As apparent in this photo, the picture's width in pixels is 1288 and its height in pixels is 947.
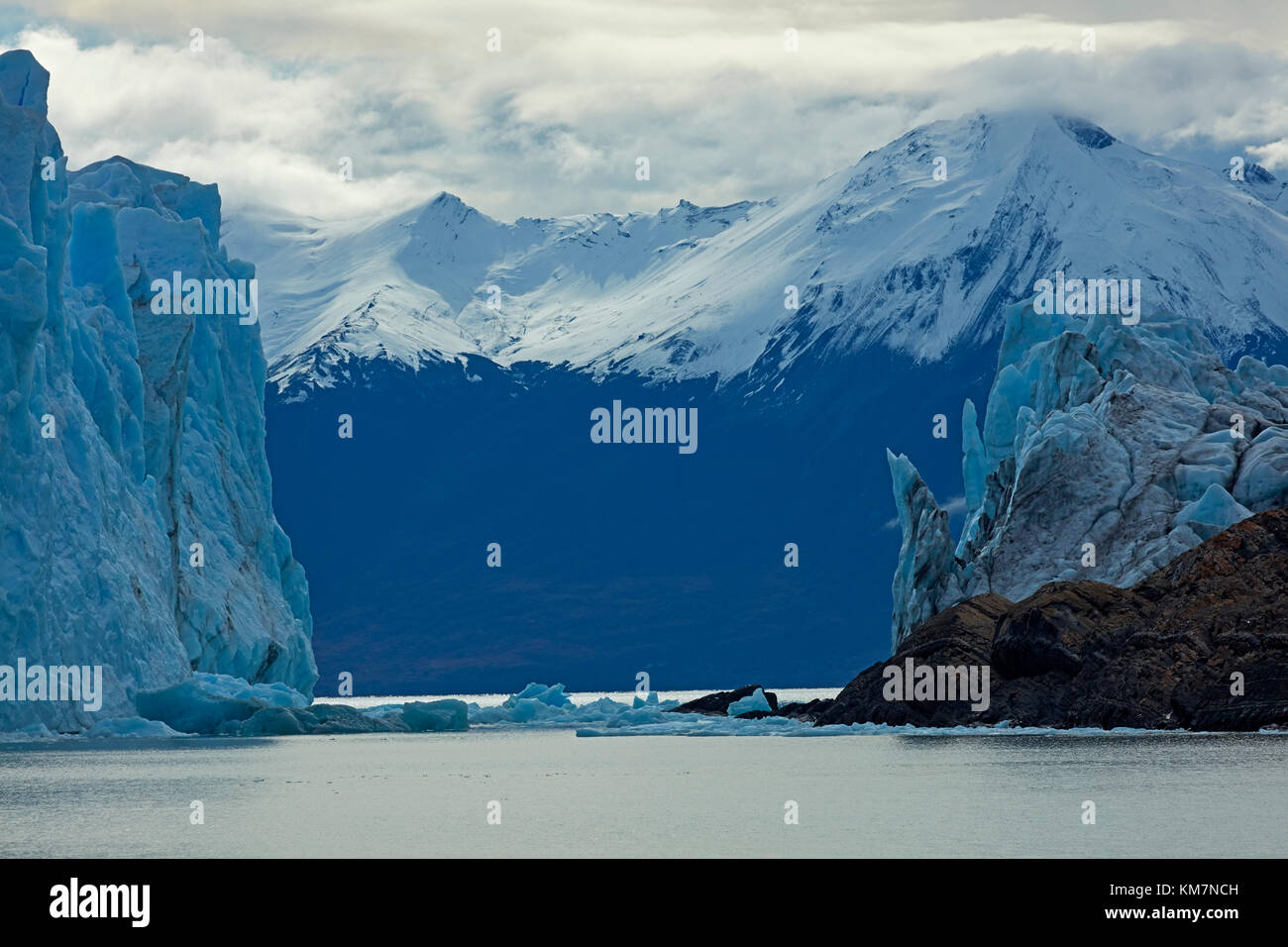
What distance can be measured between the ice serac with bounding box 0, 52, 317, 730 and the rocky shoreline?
2804cm

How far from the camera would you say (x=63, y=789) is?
4388 centimetres

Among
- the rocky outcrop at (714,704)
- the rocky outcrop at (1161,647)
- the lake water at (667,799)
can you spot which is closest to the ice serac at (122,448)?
the lake water at (667,799)

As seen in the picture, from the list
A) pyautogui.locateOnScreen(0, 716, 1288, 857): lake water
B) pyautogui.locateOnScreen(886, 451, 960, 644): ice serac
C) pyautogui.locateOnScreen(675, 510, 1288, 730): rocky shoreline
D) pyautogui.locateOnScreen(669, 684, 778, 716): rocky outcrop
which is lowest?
pyautogui.locateOnScreen(669, 684, 778, 716): rocky outcrop

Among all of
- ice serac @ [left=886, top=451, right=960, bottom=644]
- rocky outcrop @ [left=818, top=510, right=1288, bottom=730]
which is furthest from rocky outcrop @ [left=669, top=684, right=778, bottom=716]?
rocky outcrop @ [left=818, top=510, right=1288, bottom=730]

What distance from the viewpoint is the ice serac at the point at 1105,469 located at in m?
72.1

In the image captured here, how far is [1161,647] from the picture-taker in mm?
60750

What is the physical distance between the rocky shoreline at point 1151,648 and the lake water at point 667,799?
1.56 metres

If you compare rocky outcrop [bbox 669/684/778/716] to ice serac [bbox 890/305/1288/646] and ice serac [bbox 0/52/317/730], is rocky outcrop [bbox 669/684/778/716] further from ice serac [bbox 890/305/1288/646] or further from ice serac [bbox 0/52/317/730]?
ice serac [bbox 0/52/317/730]

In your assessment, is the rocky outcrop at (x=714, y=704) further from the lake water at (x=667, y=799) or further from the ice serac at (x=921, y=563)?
the lake water at (x=667, y=799)

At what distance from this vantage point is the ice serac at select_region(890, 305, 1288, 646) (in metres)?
72.1

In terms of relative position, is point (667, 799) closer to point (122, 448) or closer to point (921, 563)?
point (122, 448)
